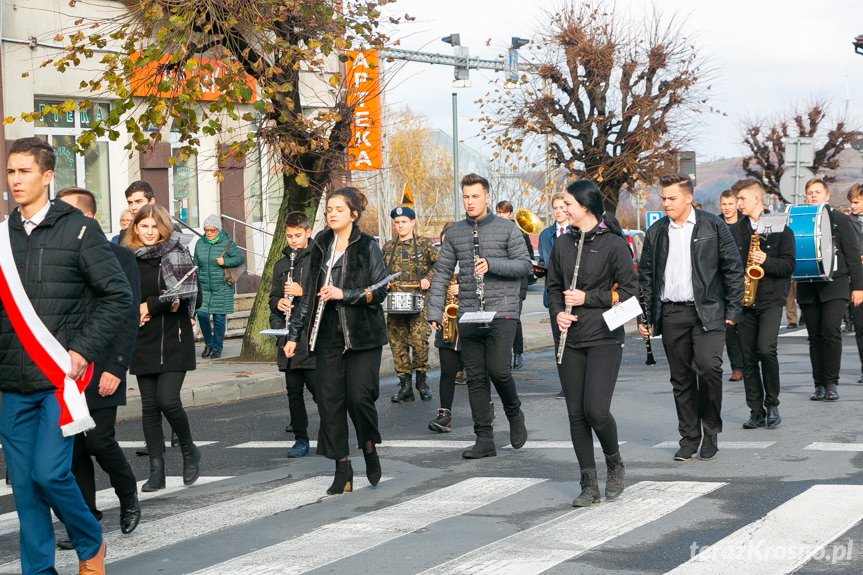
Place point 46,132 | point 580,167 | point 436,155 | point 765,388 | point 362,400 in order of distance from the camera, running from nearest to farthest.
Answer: point 362,400 → point 765,388 → point 46,132 → point 580,167 → point 436,155

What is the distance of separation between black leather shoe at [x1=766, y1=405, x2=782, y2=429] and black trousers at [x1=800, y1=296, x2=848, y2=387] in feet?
5.22

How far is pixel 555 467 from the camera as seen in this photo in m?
7.78

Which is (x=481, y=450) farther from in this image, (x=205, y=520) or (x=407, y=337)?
(x=407, y=337)

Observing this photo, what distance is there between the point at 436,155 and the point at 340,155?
47.3 m

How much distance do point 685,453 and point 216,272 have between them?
976 centimetres

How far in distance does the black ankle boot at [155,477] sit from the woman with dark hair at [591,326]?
2.76 m

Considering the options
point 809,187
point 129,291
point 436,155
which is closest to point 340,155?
point 809,187

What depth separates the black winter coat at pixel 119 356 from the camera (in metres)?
5.64

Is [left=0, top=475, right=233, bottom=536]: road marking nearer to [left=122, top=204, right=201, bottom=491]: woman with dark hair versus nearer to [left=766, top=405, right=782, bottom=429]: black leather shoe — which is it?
[left=122, top=204, right=201, bottom=491]: woman with dark hair

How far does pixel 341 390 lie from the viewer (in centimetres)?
713

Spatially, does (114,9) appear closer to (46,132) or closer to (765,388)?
(46,132)

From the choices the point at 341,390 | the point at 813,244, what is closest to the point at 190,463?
the point at 341,390

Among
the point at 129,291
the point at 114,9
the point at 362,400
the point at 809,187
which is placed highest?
the point at 114,9

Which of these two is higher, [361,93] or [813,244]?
[361,93]
